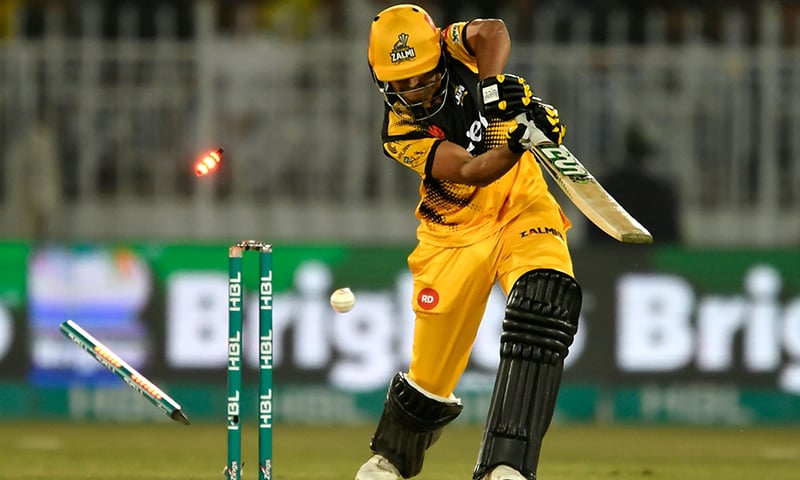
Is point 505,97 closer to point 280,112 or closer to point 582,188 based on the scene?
point 582,188

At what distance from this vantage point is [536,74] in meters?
11.7

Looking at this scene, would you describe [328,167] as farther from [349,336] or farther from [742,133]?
[742,133]

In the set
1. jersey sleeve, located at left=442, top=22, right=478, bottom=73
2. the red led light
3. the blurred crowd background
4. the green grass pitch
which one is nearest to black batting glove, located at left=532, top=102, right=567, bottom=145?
jersey sleeve, located at left=442, top=22, right=478, bottom=73

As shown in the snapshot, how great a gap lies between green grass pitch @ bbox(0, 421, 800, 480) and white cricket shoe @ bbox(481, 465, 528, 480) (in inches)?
77.0

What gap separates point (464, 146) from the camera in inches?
240

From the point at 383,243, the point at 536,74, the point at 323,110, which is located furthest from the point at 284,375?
the point at 536,74

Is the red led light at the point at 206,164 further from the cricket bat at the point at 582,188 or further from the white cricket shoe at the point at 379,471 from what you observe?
the white cricket shoe at the point at 379,471

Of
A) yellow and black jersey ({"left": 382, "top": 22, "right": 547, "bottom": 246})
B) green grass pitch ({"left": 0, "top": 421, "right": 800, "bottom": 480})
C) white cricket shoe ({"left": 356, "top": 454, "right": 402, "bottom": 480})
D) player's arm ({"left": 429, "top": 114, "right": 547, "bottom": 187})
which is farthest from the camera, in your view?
green grass pitch ({"left": 0, "top": 421, "right": 800, "bottom": 480})

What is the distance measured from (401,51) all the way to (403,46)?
0.07 ft

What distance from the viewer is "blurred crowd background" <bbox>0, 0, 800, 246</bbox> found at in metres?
11.7

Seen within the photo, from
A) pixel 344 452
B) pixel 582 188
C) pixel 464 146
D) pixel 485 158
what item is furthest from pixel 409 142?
pixel 344 452

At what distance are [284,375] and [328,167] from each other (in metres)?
1.99

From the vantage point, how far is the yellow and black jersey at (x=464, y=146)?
603 cm

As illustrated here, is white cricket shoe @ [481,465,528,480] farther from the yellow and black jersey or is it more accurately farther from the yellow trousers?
the yellow and black jersey
